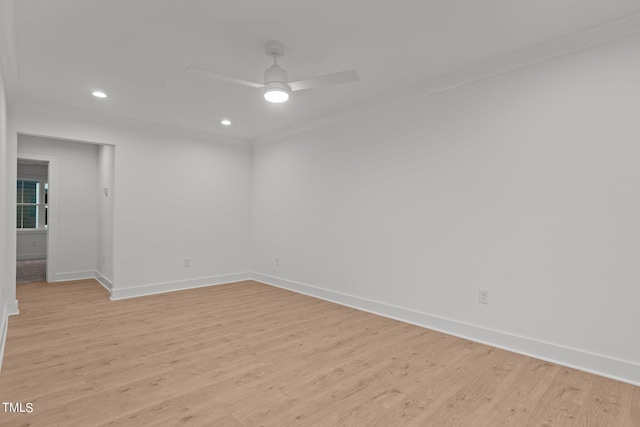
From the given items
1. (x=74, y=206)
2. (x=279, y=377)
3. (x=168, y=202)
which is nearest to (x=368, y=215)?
(x=279, y=377)

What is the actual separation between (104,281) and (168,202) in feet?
5.49

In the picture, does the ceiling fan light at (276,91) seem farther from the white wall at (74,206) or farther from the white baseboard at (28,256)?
the white baseboard at (28,256)

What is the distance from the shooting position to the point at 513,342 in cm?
287

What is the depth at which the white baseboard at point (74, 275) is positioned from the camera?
5.68 m

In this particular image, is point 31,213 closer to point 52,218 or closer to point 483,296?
point 52,218

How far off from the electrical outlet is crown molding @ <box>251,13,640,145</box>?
1.93 meters

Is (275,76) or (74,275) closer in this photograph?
(275,76)

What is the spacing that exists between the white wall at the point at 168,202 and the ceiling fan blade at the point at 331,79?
3.18 metres

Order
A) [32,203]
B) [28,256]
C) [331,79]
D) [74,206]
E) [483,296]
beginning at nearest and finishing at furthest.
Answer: [331,79] < [483,296] < [74,206] < [28,256] < [32,203]

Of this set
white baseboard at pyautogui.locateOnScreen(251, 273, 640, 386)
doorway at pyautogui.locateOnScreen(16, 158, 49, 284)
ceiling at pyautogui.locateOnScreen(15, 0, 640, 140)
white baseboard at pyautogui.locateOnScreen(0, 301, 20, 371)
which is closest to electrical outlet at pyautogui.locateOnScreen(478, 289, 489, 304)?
white baseboard at pyautogui.locateOnScreen(251, 273, 640, 386)

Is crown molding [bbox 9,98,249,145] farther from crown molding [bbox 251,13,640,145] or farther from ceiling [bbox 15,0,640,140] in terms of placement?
crown molding [bbox 251,13,640,145]

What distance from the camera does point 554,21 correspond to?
7.80ft

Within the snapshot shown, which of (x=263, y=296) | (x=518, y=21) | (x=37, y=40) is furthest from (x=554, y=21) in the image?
(x=263, y=296)

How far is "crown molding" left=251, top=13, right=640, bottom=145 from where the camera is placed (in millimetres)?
2410
